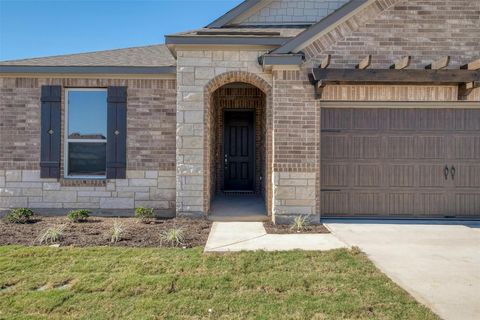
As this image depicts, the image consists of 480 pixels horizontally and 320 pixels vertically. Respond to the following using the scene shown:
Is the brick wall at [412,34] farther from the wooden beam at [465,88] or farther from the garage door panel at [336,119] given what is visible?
the garage door panel at [336,119]

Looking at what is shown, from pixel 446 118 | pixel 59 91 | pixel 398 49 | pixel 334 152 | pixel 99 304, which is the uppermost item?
pixel 398 49

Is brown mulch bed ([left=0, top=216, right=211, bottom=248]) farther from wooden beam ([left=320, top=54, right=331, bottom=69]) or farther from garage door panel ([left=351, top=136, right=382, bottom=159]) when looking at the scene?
wooden beam ([left=320, top=54, right=331, bottom=69])

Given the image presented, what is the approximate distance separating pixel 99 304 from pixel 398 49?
6.87 metres

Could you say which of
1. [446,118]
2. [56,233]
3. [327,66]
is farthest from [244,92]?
[56,233]

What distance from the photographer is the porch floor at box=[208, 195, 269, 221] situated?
7.13m

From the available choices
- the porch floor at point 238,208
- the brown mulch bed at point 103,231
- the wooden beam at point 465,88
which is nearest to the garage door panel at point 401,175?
the wooden beam at point 465,88

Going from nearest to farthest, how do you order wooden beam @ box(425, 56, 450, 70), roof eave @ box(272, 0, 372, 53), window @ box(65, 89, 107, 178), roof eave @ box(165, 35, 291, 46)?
wooden beam @ box(425, 56, 450, 70) < roof eave @ box(272, 0, 372, 53) < roof eave @ box(165, 35, 291, 46) < window @ box(65, 89, 107, 178)

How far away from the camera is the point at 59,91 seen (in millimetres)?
7551

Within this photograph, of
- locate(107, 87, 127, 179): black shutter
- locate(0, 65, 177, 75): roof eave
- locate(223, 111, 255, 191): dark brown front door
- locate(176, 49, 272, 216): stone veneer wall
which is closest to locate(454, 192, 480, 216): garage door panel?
locate(176, 49, 272, 216): stone veneer wall

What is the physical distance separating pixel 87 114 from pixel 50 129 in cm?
85

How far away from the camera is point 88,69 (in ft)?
24.3

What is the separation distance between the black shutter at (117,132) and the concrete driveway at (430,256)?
468 cm

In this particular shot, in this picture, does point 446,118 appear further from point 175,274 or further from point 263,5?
point 175,274

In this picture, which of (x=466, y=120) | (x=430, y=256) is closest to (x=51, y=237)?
(x=430, y=256)
